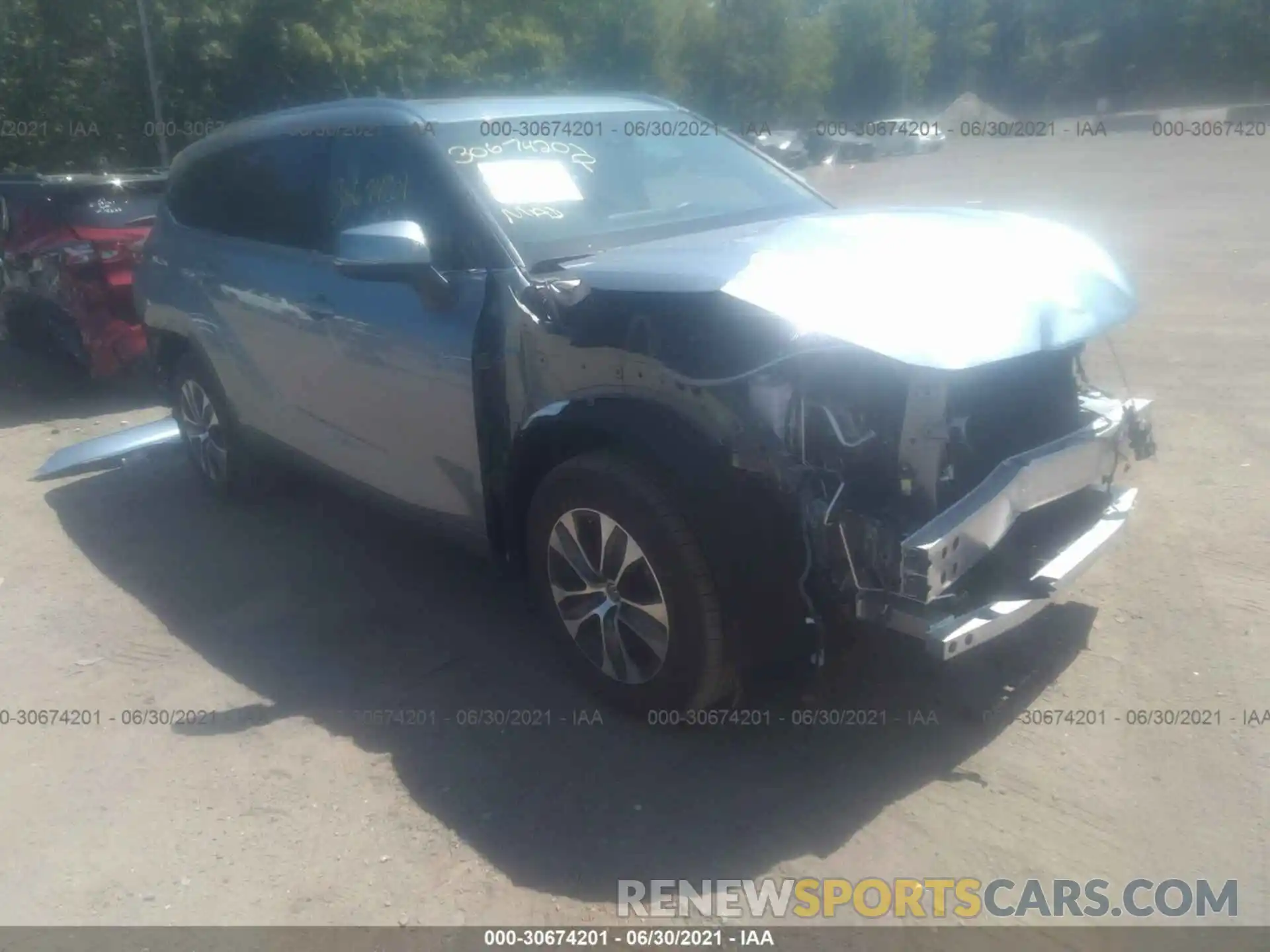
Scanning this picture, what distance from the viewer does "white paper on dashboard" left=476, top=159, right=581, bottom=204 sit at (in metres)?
4.07

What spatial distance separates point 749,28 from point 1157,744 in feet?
145

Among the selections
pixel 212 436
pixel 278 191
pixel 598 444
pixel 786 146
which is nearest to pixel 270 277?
pixel 278 191

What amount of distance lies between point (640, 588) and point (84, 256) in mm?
6398

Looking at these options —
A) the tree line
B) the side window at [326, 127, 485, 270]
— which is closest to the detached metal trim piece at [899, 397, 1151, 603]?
the side window at [326, 127, 485, 270]

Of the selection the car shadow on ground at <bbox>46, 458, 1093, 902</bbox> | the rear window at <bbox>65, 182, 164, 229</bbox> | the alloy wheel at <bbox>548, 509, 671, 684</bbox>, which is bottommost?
the car shadow on ground at <bbox>46, 458, 1093, 902</bbox>

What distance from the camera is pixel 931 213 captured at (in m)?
4.18

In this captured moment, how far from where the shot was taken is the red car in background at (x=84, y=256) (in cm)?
814

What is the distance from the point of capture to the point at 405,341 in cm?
407

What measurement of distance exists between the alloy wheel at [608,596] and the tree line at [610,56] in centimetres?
1197

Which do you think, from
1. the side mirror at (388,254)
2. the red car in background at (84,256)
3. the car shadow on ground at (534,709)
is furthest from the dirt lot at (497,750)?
the red car in background at (84,256)

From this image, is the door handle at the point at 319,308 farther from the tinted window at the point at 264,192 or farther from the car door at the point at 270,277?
the tinted window at the point at 264,192

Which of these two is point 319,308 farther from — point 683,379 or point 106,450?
point 106,450

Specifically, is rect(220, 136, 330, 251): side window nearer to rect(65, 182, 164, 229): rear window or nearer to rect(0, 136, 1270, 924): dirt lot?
rect(0, 136, 1270, 924): dirt lot

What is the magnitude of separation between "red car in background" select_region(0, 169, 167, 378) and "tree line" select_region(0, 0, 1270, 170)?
6399 mm
